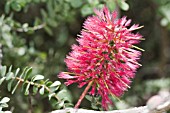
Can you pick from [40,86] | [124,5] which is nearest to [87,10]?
[124,5]

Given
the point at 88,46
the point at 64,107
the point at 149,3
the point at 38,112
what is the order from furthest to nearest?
the point at 149,3 → the point at 38,112 → the point at 64,107 → the point at 88,46

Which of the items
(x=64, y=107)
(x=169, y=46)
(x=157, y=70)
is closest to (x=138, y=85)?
(x=157, y=70)

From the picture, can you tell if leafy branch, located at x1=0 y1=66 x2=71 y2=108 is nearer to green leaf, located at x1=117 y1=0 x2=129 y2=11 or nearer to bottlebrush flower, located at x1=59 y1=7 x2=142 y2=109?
bottlebrush flower, located at x1=59 y1=7 x2=142 y2=109

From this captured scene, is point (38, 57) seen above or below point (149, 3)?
below

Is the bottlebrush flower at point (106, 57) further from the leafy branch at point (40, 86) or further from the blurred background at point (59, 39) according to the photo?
the blurred background at point (59, 39)

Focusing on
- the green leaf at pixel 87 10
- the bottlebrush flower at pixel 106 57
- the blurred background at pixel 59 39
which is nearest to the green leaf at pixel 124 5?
the blurred background at pixel 59 39

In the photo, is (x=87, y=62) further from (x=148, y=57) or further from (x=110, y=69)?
(x=148, y=57)
